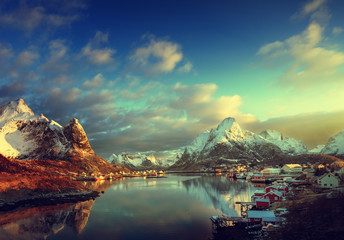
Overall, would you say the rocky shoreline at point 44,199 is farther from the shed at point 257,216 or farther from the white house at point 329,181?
the white house at point 329,181

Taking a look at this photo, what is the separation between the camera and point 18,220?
173 feet

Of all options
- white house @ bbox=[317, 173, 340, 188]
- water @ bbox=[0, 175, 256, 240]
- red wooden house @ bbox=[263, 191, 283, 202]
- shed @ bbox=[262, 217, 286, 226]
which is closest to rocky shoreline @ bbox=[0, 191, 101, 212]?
water @ bbox=[0, 175, 256, 240]

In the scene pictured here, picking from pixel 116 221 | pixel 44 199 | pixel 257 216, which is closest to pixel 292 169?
pixel 257 216

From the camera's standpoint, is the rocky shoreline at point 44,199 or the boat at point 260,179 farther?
the boat at point 260,179

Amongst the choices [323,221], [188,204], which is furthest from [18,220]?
[323,221]

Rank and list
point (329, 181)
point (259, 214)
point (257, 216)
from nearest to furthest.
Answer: point (257, 216) → point (259, 214) → point (329, 181)

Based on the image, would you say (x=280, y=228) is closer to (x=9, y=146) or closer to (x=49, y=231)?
(x=49, y=231)

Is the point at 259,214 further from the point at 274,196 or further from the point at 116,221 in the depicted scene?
the point at 116,221

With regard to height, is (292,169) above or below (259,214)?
below

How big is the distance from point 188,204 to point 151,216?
59.3 ft

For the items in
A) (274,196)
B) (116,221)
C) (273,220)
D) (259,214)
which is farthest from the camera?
(274,196)

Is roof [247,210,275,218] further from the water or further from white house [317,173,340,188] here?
white house [317,173,340,188]

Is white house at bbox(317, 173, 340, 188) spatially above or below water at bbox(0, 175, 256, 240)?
above

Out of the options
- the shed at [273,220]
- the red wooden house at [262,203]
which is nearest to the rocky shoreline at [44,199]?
the red wooden house at [262,203]
